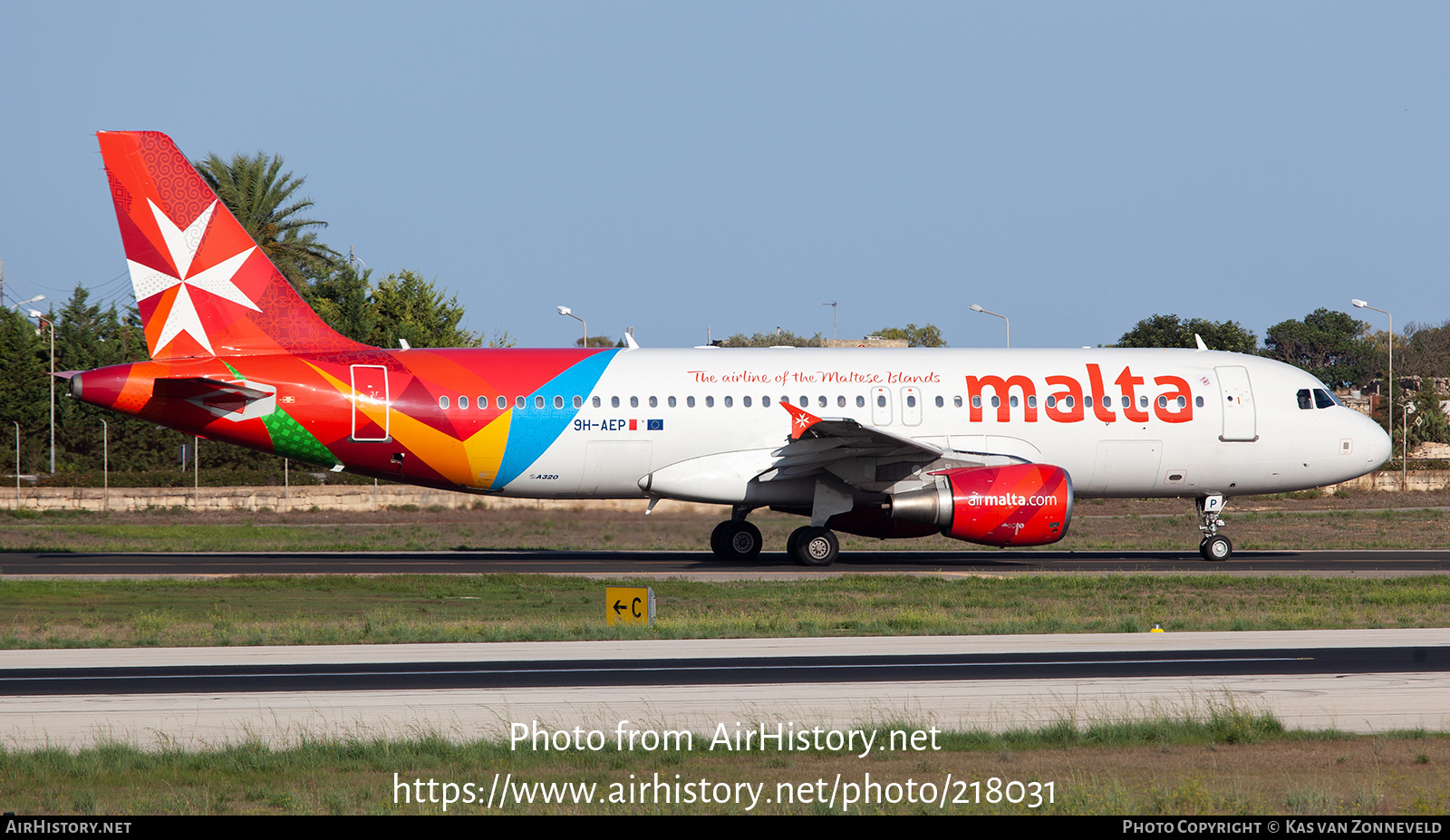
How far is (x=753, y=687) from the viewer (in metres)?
14.0

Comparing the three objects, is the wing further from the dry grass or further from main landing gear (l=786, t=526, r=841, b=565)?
the dry grass

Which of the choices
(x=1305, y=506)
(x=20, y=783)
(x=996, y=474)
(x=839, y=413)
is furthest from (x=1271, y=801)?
(x=1305, y=506)

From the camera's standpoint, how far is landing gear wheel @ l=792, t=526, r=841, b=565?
28516mm

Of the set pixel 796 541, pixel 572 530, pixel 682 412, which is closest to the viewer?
pixel 796 541

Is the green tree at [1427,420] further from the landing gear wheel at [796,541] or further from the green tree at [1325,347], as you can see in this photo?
the landing gear wheel at [796,541]

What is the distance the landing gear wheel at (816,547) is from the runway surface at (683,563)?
0.34 m

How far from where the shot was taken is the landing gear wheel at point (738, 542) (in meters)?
30.3

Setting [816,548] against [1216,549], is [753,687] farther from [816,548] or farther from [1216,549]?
[1216,549]

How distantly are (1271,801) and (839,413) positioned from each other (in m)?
20.5

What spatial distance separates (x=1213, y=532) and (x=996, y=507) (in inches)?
272

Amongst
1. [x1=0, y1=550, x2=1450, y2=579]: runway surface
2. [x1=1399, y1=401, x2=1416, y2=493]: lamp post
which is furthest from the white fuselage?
[x1=1399, y1=401, x2=1416, y2=493]: lamp post

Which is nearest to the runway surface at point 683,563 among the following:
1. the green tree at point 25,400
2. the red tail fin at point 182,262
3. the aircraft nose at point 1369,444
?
the aircraft nose at point 1369,444

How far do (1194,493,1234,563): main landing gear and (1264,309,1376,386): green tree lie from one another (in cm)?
10564

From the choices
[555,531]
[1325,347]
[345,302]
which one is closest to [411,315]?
[345,302]
